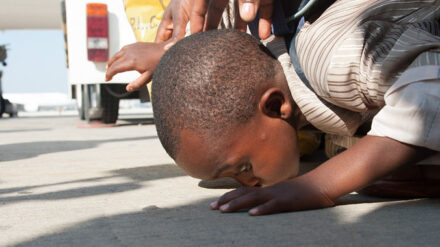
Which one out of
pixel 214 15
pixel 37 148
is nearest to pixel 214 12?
pixel 214 15

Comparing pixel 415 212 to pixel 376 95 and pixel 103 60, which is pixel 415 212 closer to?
pixel 376 95

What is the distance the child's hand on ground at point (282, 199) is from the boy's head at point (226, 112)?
0.65ft

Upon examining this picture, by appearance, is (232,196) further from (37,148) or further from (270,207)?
(37,148)

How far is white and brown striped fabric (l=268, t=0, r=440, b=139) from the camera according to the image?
4.44 feet

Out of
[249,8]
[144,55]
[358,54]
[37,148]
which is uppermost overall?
[249,8]

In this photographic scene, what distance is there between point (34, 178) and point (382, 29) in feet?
5.05

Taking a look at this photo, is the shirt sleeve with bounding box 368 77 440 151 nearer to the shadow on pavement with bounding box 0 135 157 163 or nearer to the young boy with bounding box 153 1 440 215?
the young boy with bounding box 153 1 440 215

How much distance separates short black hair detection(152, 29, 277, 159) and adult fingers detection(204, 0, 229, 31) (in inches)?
10.8

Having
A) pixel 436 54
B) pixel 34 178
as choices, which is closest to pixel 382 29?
pixel 436 54

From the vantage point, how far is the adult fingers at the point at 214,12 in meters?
1.93

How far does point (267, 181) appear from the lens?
1.65 meters

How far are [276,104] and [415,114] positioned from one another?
491 millimetres

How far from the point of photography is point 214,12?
1973mm

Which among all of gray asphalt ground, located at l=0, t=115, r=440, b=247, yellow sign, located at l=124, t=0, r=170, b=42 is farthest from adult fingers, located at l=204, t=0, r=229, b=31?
yellow sign, located at l=124, t=0, r=170, b=42
